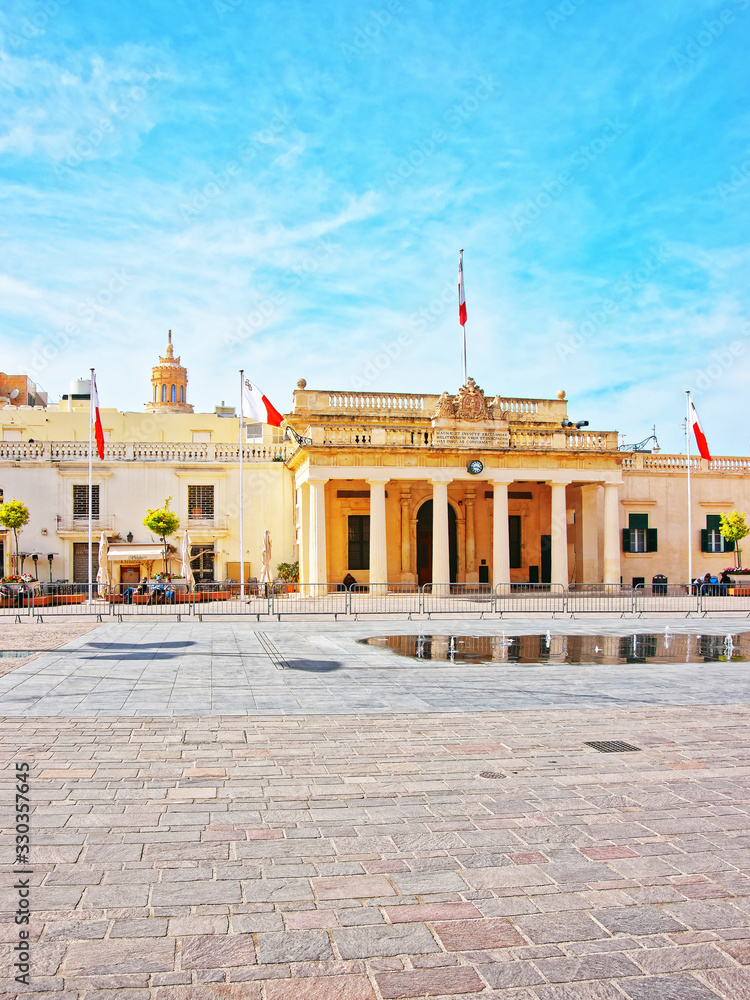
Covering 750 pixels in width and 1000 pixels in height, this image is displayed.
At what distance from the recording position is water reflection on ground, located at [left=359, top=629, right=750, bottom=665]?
575 inches

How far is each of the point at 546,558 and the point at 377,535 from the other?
9597mm

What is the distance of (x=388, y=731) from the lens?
8602mm

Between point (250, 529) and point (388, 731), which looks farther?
point (250, 529)

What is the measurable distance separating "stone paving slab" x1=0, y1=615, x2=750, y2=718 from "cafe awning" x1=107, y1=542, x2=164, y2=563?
1408 cm

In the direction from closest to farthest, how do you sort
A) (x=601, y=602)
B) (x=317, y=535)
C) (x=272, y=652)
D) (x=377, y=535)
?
(x=272, y=652) < (x=601, y=602) < (x=317, y=535) < (x=377, y=535)

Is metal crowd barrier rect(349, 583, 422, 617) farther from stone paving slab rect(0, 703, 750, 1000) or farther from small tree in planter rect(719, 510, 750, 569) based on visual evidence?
stone paving slab rect(0, 703, 750, 1000)

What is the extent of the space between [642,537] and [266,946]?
1419 inches

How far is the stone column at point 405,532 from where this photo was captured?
116ft

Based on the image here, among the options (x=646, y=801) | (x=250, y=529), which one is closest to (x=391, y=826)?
(x=646, y=801)

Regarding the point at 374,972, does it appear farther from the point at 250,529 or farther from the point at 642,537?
the point at 642,537

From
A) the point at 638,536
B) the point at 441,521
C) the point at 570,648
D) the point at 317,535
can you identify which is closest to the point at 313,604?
the point at 317,535

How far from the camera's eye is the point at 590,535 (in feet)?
116

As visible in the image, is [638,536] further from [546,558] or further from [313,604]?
[313,604]

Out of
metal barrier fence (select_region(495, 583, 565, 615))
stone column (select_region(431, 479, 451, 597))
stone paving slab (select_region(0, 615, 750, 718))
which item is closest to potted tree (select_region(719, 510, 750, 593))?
metal barrier fence (select_region(495, 583, 565, 615))
